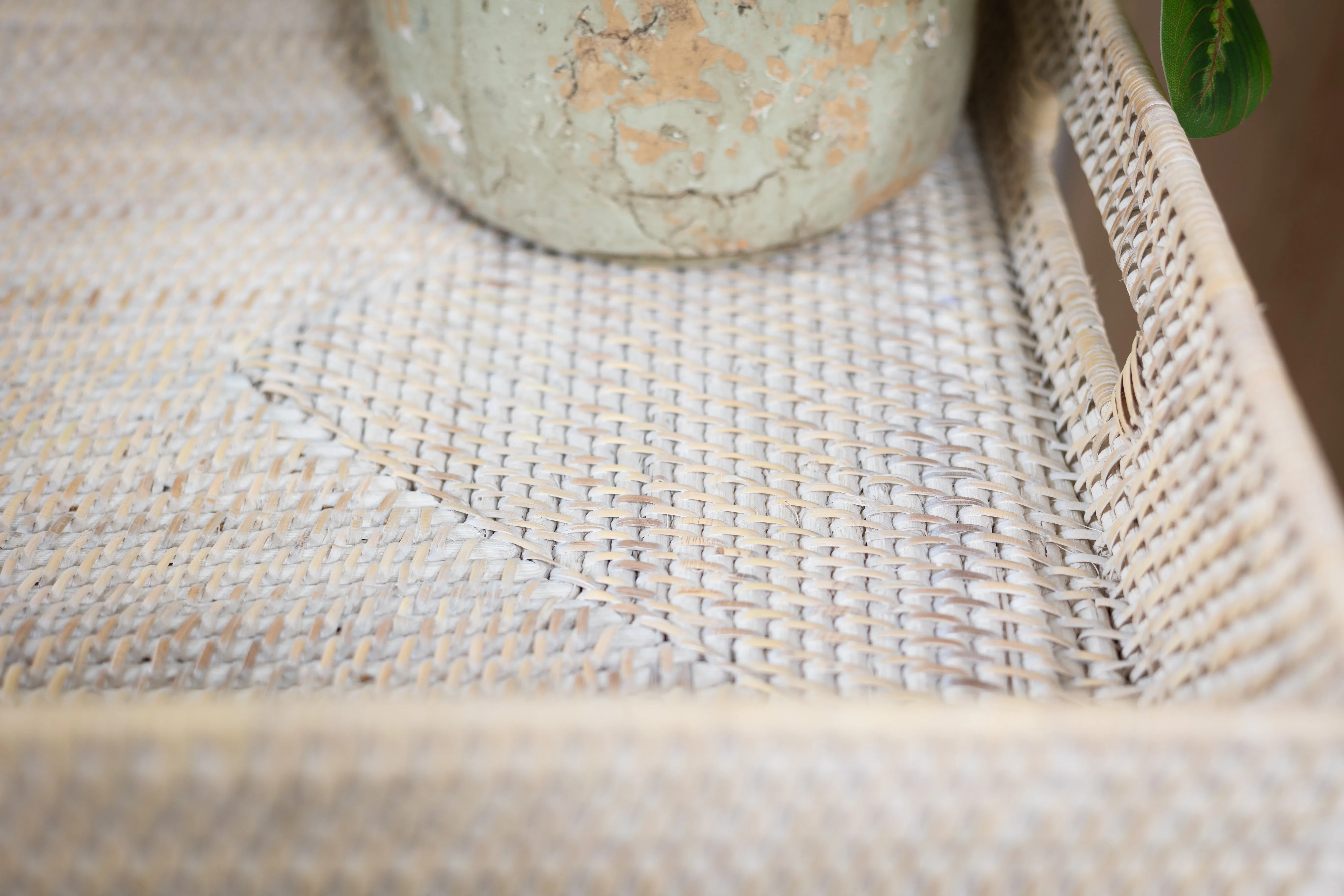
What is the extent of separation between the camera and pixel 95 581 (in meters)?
0.49

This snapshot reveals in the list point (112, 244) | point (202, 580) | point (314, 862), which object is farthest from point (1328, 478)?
point (112, 244)

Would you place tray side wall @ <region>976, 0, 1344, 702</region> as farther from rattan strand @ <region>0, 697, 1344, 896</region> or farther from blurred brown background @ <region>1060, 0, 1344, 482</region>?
blurred brown background @ <region>1060, 0, 1344, 482</region>

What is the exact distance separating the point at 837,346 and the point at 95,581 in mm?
470

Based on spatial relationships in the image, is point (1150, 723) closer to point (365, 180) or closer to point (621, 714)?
point (621, 714)

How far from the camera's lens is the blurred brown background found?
2.60 ft

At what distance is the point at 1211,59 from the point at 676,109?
314 mm

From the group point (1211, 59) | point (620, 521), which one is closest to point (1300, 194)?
point (1211, 59)

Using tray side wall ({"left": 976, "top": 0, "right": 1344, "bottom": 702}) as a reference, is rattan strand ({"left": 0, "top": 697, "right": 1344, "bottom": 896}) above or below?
below

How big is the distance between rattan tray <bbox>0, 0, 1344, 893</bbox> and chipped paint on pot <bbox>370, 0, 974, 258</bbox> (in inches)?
2.3

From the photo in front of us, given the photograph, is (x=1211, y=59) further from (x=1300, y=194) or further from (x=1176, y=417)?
(x=1300, y=194)

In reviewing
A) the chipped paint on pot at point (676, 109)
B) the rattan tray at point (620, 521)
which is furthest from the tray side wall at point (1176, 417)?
the chipped paint on pot at point (676, 109)

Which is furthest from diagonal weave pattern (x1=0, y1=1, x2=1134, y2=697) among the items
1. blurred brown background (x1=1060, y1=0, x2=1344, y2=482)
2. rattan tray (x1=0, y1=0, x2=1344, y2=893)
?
blurred brown background (x1=1060, y1=0, x2=1344, y2=482)

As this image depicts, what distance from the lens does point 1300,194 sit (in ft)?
2.75

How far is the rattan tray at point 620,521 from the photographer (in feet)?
1.02
